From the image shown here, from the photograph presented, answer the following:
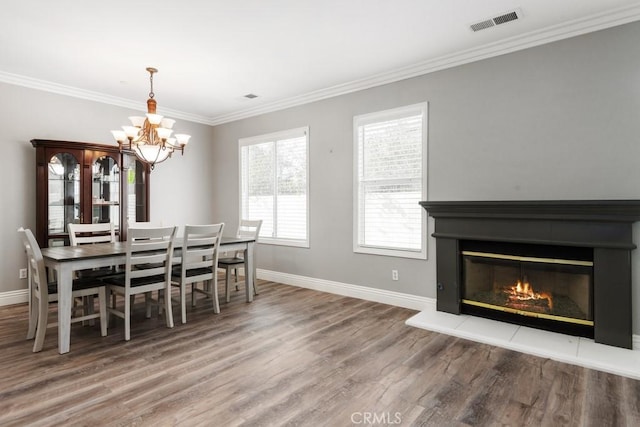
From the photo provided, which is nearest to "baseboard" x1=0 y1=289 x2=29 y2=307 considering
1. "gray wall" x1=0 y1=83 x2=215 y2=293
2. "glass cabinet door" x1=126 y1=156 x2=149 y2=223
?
"gray wall" x1=0 y1=83 x2=215 y2=293

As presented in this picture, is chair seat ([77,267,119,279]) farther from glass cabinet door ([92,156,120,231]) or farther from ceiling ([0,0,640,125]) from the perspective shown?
ceiling ([0,0,640,125])

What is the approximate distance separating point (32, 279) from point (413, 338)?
3451 mm

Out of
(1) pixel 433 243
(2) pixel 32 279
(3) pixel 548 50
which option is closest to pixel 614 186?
(3) pixel 548 50

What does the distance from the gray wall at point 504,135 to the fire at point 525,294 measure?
2.06 feet

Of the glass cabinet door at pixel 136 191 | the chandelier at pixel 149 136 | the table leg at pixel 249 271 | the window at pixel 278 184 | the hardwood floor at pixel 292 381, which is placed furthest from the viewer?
the window at pixel 278 184

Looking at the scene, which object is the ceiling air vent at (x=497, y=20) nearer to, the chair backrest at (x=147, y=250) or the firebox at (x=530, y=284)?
the firebox at (x=530, y=284)

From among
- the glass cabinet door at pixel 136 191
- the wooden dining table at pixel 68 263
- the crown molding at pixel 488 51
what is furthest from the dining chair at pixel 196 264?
the crown molding at pixel 488 51

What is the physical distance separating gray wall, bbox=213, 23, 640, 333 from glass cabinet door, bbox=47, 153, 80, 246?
306 cm

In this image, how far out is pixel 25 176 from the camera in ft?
14.6

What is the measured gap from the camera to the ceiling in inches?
114

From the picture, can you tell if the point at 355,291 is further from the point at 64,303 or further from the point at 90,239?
the point at 90,239

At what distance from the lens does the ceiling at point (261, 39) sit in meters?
2.89

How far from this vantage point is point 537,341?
3.06 m

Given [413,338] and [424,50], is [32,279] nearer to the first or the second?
[413,338]
